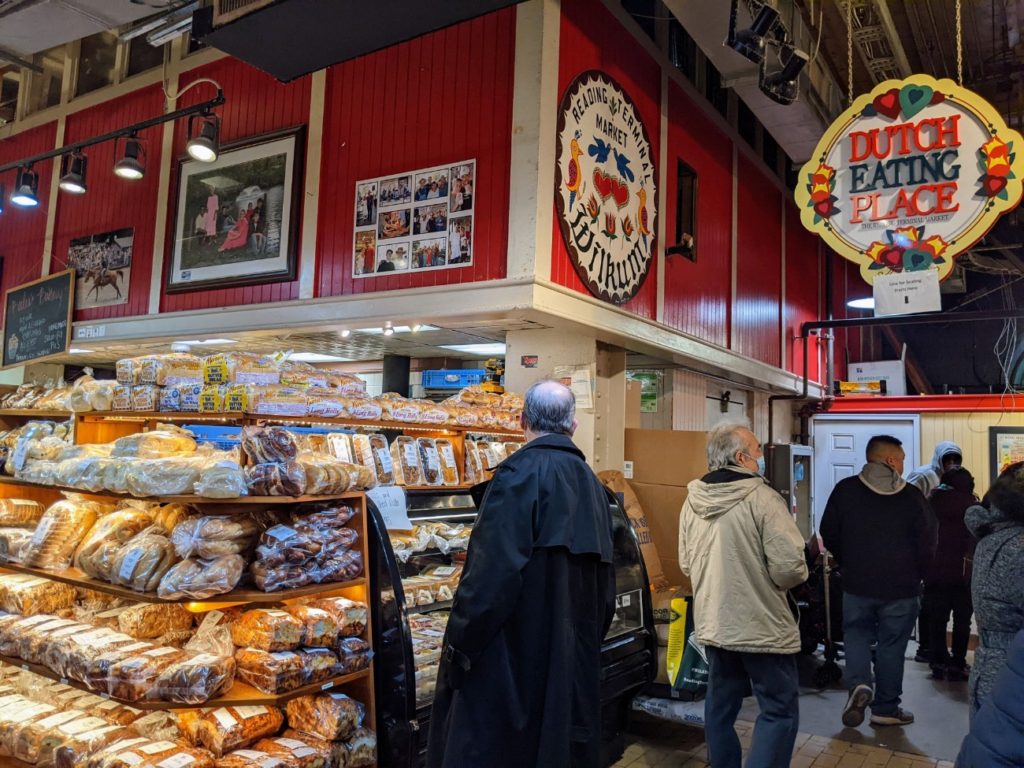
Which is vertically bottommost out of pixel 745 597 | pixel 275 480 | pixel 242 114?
pixel 745 597

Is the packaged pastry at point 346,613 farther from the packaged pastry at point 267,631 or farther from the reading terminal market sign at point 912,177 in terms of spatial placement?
the reading terminal market sign at point 912,177

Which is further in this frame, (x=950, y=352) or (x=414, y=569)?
(x=950, y=352)

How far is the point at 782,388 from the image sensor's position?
955 centimetres

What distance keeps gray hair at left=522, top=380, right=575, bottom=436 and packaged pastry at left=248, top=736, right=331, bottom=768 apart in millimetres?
1530

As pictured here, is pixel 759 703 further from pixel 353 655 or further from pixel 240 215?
pixel 240 215

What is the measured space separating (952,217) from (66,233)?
8.35 m

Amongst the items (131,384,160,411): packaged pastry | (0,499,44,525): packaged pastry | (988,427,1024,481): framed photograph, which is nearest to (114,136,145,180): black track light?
(0,499,44,525): packaged pastry

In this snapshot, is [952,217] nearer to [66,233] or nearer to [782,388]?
[782,388]

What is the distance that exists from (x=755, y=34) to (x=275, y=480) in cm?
412

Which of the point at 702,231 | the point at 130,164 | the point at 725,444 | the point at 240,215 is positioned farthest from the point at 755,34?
the point at 130,164

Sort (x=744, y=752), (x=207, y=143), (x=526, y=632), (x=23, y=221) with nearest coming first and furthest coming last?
1. (x=526, y=632)
2. (x=744, y=752)
3. (x=207, y=143)
4. (x=23, y=221)

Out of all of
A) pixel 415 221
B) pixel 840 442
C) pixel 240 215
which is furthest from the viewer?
pixel 840 442

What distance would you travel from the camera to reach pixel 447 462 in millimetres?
4477

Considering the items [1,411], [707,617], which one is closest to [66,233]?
[1,411]
